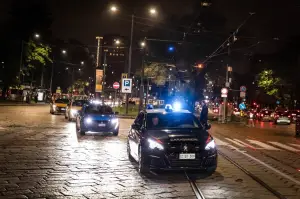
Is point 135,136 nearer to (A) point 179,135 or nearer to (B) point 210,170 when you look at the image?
(A) point 179,135

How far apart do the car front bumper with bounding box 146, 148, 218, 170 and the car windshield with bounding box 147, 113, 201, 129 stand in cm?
Result: 129

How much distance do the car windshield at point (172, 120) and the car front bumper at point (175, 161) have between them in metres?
1.29

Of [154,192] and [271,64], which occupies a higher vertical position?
[271,64]

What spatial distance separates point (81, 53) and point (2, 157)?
11935 centimetres

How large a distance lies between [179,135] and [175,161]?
0.62 metres

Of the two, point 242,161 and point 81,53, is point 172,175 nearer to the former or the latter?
point 242,161

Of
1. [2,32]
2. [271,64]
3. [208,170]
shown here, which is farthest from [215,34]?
[2,32]

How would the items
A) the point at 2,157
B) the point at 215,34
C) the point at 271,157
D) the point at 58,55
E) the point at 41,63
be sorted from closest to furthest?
the point at 2,157 → the point at 271,157 → the point at 215,34 → the point at 41,63 → the point at 58,55

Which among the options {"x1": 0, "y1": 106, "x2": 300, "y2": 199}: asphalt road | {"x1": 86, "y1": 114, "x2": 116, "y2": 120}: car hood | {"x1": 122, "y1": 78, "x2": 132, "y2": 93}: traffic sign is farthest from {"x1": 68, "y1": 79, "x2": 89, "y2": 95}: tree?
{"x1": 0, "y1": 106, "x2": 300, "y2": 199}: asphalt road

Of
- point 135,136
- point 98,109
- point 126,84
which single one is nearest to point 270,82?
point 126,84

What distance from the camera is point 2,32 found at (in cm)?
6400

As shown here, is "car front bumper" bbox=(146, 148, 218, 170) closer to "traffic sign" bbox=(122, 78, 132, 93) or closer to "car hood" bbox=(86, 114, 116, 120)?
"car hood" bbox=(86, 114, 116, 120)

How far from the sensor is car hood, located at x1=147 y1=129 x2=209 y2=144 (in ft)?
30.1

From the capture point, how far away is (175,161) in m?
9.05
